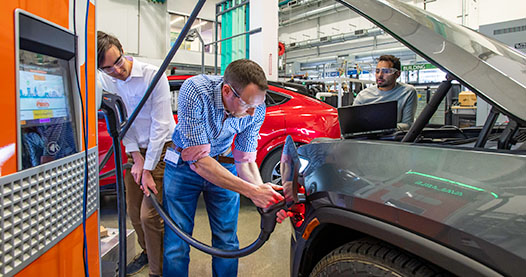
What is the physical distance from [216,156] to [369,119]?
878 millimetres

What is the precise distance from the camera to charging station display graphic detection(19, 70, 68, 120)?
743 mm

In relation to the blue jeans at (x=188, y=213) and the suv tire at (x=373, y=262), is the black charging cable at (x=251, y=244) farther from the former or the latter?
the suv tire at (x=373, y=262)

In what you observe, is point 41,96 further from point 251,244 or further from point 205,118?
point 251,244

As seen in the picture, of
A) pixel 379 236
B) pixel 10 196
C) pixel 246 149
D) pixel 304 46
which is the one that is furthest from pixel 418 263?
pixel 304 46

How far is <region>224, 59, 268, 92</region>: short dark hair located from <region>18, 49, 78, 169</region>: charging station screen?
737 mm

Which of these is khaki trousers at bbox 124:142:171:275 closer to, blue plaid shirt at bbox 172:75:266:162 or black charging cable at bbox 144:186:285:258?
black charging cable at bbox 144:186:285:258

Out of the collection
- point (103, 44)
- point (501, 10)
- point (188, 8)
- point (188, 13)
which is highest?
point (188, 8)

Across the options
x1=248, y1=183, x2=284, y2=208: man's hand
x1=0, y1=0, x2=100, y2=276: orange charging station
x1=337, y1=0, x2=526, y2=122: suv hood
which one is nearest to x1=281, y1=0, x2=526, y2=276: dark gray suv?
x1=337, y1=0, x2=526, y2=122: suv hood

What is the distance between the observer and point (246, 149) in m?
1.89

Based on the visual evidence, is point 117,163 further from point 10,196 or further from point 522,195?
point 522,195

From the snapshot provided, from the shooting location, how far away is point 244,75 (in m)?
1.50

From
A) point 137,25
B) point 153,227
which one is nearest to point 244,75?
point 153,227

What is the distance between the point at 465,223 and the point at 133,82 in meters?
1.95

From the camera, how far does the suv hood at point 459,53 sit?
0.82 m
